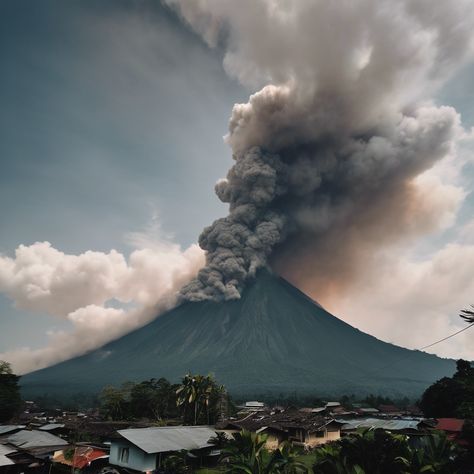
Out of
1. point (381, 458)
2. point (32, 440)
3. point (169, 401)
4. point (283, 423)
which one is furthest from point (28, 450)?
point (169, 401)

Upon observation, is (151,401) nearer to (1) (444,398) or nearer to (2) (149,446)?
(2) (149,446)

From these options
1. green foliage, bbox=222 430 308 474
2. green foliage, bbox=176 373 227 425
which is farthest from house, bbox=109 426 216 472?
green foliage, bbox=176 373 227 425

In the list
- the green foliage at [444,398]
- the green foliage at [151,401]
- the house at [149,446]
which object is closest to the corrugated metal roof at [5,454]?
the house at [149,446]

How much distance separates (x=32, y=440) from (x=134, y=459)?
7.63 metres

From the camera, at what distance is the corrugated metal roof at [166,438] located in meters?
28.6

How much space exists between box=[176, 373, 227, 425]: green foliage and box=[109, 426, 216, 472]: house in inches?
711

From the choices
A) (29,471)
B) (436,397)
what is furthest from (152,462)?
(436,397)

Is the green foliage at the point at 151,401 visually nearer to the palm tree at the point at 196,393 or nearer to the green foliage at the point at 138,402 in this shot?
the green foliage at the point at 138,402

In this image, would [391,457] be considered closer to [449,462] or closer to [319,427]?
[449,462]

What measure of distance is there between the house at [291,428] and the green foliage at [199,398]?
11.2 metres

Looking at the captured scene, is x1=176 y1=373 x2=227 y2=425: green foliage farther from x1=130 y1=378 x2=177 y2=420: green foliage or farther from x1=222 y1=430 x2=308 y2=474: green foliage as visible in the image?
x1=222 y1=430 x2=308 y2=474: green foliage

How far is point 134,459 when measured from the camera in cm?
2878

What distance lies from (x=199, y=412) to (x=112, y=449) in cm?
2439

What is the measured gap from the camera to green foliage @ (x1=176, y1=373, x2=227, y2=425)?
51688 millimetres
